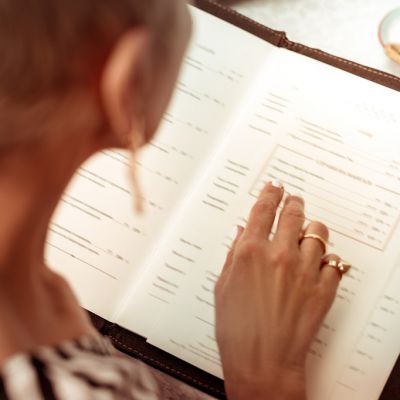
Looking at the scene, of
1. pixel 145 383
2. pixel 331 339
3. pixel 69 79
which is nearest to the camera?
pixel 69 79

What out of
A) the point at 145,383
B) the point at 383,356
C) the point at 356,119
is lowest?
the point at 145,383

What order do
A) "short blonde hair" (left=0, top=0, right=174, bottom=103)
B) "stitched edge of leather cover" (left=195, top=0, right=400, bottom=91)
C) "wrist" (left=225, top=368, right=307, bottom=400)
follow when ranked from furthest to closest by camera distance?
1. "stitched edge of leather cover" (left=195, top=0, right=400, bottom=91)
2. "wrist" (left=225, top=368, right=307, bottom=400)
3. "short blonde hair" (left=0, top=0, right=174, bottom=103)

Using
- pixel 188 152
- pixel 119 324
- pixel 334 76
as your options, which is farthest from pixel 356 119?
pixel 119 324

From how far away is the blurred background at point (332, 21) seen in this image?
0.71m

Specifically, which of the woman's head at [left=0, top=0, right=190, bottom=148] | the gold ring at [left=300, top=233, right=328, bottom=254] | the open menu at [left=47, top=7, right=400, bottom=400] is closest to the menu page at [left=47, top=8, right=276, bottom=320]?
the open menu at [left=47, top=7, right=400, bottom=400]

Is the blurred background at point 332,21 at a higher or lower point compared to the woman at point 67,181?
higher

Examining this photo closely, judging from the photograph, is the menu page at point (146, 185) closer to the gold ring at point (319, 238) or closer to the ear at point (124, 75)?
the gold ring at point (319, 238)

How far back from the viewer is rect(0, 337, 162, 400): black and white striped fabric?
1.12 feet

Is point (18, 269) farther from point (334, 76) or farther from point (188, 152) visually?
point (334, 76)

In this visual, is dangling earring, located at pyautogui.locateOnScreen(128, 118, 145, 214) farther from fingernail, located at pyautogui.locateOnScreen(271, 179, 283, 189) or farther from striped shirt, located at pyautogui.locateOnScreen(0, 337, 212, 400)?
fingernail, located at pyautogui.locateOnScreen(271, 179, 283, 189)

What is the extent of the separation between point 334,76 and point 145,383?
1.24 ft

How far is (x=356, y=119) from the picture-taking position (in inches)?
24.3

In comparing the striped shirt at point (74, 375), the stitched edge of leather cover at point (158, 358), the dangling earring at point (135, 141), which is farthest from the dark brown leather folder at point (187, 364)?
the dangling earring at point (135, 141)

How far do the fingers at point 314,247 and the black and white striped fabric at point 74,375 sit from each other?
0.19 metres
